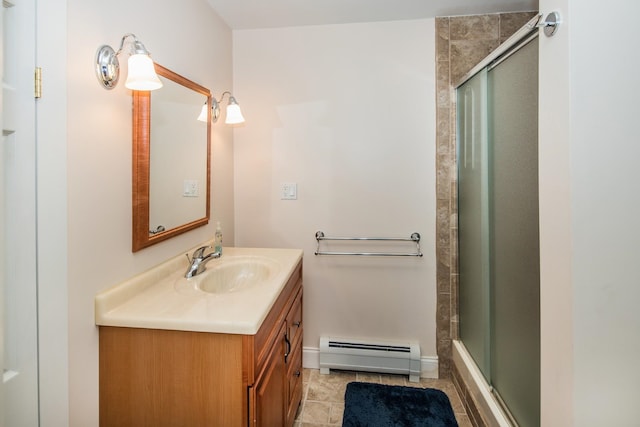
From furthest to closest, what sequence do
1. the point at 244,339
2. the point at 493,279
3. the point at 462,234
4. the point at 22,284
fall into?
the point at 462,234 < the point at 493,279 < the point at 244,339 < the point at 22,284

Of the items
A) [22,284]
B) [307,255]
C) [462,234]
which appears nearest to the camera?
[22,284]

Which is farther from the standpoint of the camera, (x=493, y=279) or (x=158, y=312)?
(x=493, y=279)

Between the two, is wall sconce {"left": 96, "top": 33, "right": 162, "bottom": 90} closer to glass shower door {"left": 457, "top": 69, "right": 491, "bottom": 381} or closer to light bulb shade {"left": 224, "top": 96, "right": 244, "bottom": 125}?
light bulb shade {"left": 224, "top": 96, "right": 244, "bottom": 125}

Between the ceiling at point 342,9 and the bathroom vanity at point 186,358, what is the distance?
1680 mm

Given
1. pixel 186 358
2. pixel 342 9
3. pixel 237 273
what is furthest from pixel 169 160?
pixel 342 9

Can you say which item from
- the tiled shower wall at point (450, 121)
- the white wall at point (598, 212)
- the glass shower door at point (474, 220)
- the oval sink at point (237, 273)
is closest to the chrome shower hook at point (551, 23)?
the white wall at point (598, 212)

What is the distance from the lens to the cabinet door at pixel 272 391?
1.05 meters

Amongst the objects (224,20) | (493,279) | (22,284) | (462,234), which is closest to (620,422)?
(493,279)

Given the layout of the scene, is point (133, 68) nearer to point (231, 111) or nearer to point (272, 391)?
point (231, 111)

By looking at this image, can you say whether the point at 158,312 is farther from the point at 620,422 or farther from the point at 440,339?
the point at 440,339

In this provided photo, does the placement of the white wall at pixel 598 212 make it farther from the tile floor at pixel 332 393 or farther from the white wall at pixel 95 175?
the white wall at pixel 95 175

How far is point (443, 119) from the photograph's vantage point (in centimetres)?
207

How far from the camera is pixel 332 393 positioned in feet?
6.56

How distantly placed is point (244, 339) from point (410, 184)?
153cm
